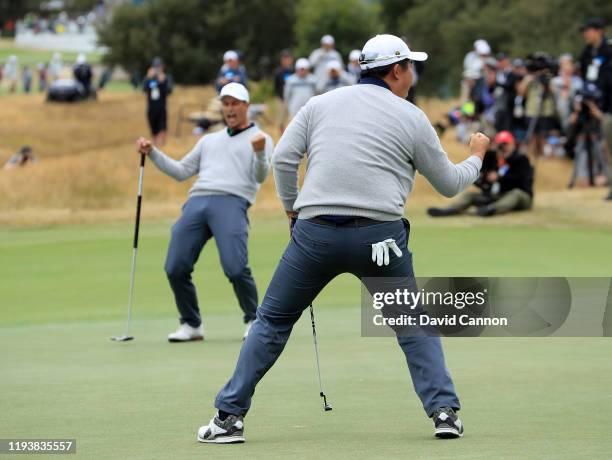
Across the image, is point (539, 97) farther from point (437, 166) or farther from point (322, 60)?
point (437, 166)

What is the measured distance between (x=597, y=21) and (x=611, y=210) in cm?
Result: 286

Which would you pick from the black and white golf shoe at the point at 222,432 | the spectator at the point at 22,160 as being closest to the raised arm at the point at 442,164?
the black and white golf shoe at the point at 222,432

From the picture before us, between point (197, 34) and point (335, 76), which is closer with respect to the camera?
point (335, 76)

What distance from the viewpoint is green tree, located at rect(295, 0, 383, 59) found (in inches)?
2908

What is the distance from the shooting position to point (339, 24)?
74062mm

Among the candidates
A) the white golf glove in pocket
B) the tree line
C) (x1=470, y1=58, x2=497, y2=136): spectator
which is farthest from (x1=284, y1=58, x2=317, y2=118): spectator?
the tree line

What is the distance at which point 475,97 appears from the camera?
2812cm

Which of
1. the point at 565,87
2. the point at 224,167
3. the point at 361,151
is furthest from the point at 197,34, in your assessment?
the point at 361,151

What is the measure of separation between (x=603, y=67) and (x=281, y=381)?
→ 13190mm

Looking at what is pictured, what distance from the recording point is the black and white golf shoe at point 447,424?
6.56 metres

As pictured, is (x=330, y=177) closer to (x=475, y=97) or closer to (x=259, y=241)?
(x=259, y=241)

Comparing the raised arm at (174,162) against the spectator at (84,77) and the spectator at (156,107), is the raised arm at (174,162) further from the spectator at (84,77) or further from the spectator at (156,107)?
the spectator at (84,77)

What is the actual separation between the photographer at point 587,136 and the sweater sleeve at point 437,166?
14.7 metres

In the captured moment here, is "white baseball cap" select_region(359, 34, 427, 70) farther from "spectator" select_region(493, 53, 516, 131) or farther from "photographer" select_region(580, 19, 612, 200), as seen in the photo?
"spectator" select_region(493, 53, 516, 131)
